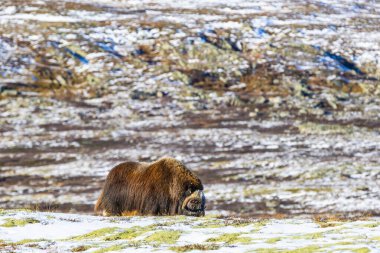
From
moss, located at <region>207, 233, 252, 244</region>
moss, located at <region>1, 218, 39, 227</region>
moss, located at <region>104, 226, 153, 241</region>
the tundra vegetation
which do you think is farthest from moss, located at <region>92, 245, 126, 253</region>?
moss, located at <region>1, 218, 39, 227</region>

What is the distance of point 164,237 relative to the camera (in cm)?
1225

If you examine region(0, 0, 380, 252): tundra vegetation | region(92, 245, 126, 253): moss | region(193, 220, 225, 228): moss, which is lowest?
region(0, 0, 380, 252): tundra vegetation

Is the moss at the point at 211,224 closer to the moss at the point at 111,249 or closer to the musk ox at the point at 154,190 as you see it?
the musk ox at the point at 154,190

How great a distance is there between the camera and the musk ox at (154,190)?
647 inches

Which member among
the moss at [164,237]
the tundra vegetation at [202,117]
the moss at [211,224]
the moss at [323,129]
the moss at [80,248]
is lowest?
the moss at [323,129]

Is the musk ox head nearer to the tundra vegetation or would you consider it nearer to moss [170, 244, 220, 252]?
the tundra vegetation

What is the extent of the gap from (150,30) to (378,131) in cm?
A: 5345

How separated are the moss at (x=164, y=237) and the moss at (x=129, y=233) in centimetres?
52

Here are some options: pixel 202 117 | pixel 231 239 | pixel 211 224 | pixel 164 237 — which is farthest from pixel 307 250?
pixel 202 117

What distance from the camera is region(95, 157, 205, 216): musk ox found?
647 inches

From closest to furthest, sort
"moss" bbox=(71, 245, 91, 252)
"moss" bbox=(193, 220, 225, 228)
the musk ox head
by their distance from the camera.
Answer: "moss" bbox=(71, 245, 91, 252) < "moss" bbox=(193, 220, 225, 228) < the musk ox head

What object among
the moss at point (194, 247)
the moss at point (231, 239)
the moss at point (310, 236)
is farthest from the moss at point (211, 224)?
the moss at point (194, 247)

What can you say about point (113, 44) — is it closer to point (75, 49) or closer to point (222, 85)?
point (75, 49)

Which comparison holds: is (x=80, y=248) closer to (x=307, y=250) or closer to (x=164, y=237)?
(x=164, y=237)
